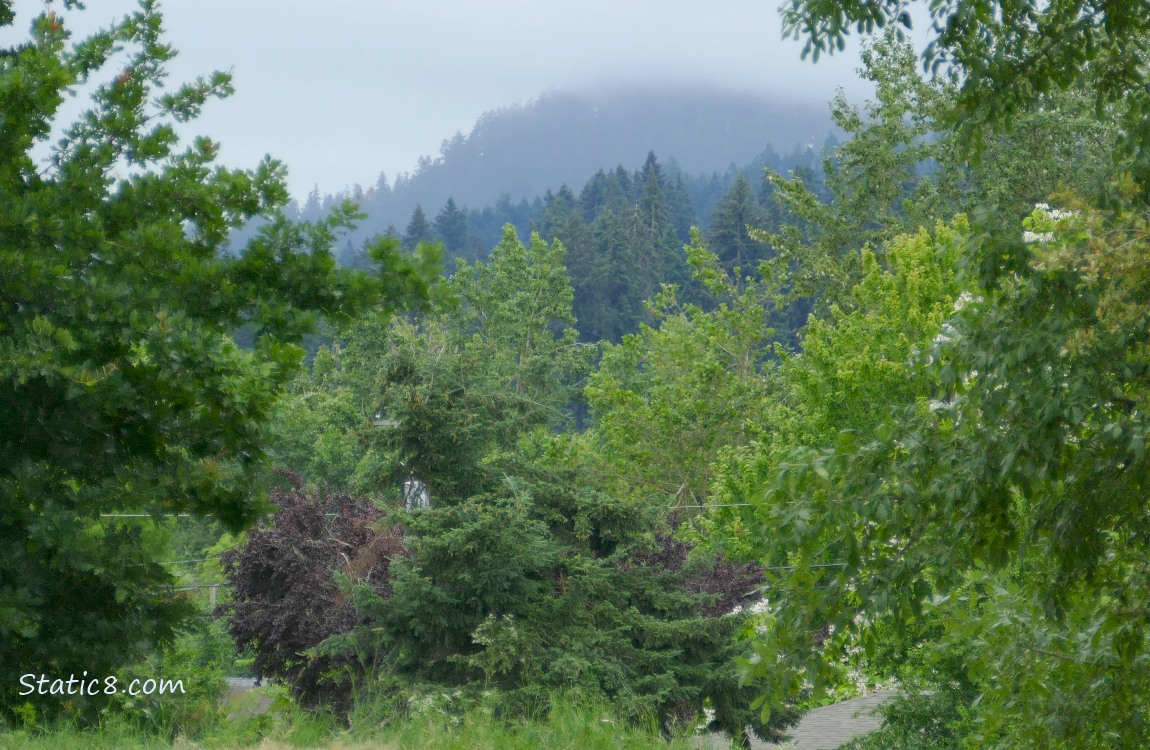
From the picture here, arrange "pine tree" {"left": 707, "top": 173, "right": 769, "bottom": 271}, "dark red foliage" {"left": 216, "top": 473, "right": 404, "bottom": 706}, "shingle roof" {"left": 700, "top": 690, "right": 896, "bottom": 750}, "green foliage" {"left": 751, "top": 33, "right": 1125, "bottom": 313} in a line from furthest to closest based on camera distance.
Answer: "pine tree" {"left": 707, "top": 173, "right": 769, "bottom": 271} < "green foliage" {"left": 751, "top": 33, "right": 1125, "bottom": 313} < "shingle roof" {"left": 700, "top": 690, "right": 896, "bottom": 750} < "dark red foliage" {"left": 216, "top": 473, "right": 404, "bottom": 706}

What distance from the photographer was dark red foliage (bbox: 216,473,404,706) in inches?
796

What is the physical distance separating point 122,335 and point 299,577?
15916 mm

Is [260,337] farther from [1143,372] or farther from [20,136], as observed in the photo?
[1143,372]

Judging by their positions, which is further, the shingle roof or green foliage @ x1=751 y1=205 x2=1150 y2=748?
the shingle roof

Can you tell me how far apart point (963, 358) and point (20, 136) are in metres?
5.20

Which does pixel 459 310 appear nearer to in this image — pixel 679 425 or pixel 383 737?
pixel 383 737

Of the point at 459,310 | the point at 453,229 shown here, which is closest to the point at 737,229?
the point at 453,229

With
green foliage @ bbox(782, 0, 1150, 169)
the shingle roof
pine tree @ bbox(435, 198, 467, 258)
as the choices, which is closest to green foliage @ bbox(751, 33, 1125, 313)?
the shingle roof

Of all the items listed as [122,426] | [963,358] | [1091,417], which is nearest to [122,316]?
[122,426]

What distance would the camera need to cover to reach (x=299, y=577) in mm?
21234

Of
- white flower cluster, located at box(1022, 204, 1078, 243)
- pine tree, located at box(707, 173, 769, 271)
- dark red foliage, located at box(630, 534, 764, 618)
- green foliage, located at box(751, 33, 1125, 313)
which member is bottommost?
dark red foliage, located at box(630, 534, 764, 618)

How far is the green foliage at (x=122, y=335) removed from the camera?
19.8ft

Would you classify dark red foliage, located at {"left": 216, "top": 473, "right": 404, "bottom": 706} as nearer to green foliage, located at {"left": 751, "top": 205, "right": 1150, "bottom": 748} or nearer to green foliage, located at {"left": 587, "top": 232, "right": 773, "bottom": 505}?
green foliage, located at {"left": 587, "top": 232, "right": 773, "bottom": 505}

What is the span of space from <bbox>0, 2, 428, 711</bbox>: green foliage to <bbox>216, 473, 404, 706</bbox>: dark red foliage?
12.3 meters
